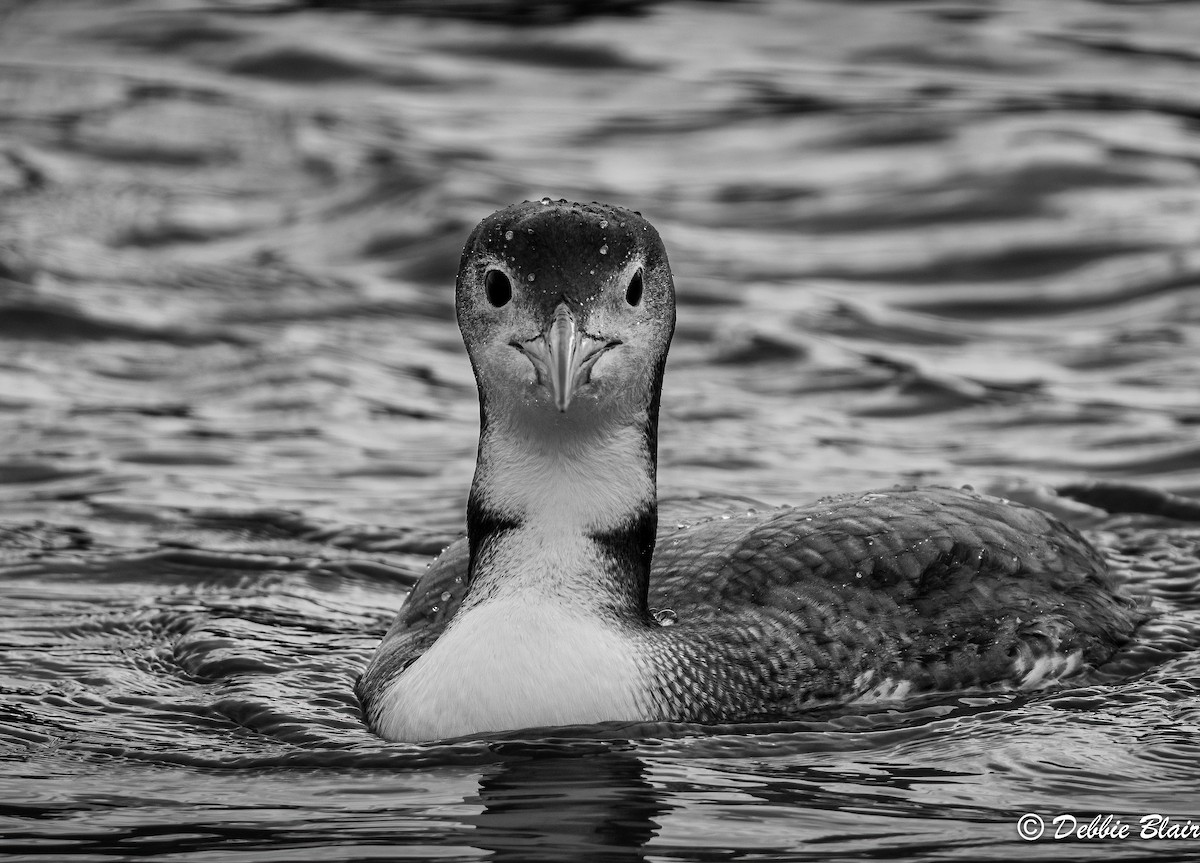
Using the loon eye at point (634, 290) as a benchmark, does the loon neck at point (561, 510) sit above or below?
below

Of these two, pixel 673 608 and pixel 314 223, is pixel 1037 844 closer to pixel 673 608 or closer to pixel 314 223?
pixel 673 608

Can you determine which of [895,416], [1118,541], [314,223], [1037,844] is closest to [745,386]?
[895,416]

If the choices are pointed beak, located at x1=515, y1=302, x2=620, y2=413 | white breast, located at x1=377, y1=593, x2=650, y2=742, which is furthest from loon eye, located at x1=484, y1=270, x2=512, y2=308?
white breast, located at x1=377, y1=593, x2=650, y2=742

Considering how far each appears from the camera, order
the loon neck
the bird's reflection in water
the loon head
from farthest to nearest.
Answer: the loon neck → the loon head → the bird's reflection in water

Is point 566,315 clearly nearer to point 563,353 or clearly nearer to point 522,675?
point 563,353

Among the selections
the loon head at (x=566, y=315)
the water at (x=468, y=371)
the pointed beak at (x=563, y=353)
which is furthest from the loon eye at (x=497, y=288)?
the water at (x=468, y=371)

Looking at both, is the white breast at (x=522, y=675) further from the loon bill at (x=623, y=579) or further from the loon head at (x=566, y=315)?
the loon head at (x=566, y=315)

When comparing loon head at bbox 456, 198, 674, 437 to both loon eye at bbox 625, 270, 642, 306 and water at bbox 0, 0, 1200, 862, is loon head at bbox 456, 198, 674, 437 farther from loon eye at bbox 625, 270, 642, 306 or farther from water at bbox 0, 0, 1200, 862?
water at bbox 0, 0, 1200, 862

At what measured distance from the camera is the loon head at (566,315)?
6.31 metres

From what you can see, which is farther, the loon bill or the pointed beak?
the loon bill

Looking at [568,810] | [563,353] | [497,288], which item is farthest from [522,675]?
[497,288]

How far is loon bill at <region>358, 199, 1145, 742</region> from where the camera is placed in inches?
251

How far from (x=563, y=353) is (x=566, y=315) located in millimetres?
137

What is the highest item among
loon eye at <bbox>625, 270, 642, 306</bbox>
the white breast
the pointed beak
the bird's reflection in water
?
loon eye at <bbox>625, 270, 642, 306</bbox>
